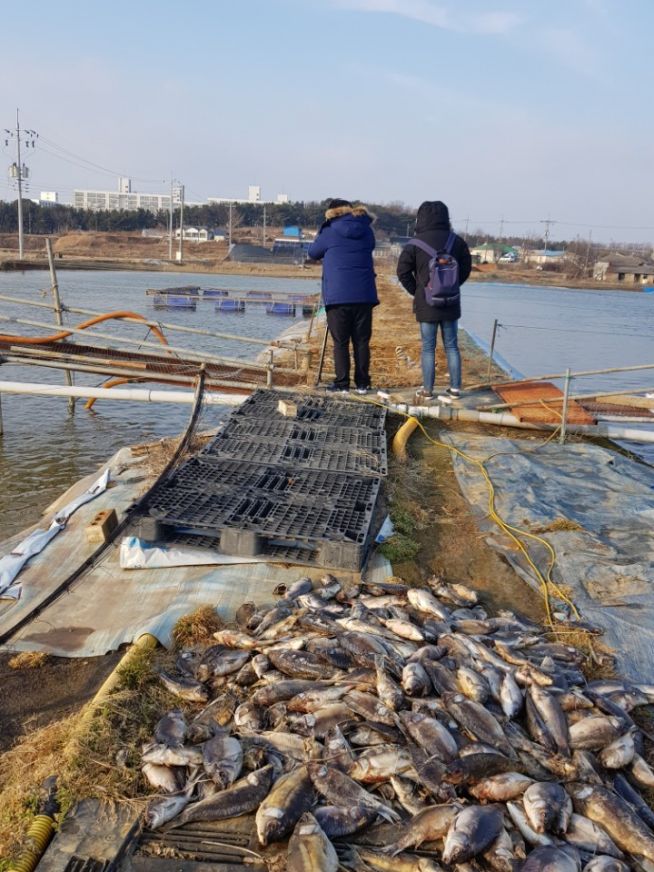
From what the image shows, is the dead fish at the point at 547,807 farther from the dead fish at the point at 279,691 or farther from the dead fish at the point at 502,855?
→ the dead fish at the point at 279,691

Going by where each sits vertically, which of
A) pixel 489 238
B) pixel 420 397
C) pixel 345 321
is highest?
pixel 489 238

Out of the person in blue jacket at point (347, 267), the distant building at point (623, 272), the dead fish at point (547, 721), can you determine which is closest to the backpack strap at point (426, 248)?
the person in blue jacket at point (347, 267)

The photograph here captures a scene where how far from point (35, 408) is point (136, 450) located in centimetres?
740

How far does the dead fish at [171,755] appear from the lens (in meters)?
3.19

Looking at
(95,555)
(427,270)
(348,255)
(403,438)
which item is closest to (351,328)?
(348,255)

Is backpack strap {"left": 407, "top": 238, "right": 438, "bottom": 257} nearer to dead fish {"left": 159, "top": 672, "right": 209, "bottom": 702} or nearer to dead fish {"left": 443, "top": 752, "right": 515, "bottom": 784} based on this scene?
dead fish {"left": 159, "top": 672, "right": 209, "bottom": 702}

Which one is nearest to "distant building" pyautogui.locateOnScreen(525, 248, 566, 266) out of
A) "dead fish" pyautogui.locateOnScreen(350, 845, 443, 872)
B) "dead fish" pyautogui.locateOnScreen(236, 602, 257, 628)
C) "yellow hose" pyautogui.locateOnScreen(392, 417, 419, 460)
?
"yellow hose" pyautogui.locateOnScreen(392, 417, 419, 460)

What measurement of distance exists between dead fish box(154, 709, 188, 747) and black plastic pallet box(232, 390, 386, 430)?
468 cm

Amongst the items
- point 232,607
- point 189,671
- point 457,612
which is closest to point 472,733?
point 457,612

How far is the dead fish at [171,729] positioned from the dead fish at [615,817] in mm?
1912

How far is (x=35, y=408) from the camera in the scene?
14.2 meters

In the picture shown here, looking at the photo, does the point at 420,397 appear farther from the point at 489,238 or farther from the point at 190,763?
the point at 489,238

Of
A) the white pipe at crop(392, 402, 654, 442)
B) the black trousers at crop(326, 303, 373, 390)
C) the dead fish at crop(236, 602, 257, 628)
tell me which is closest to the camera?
the dead fish at crop(236, 602, 257, 628)

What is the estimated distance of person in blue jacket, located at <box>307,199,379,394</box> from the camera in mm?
8500
